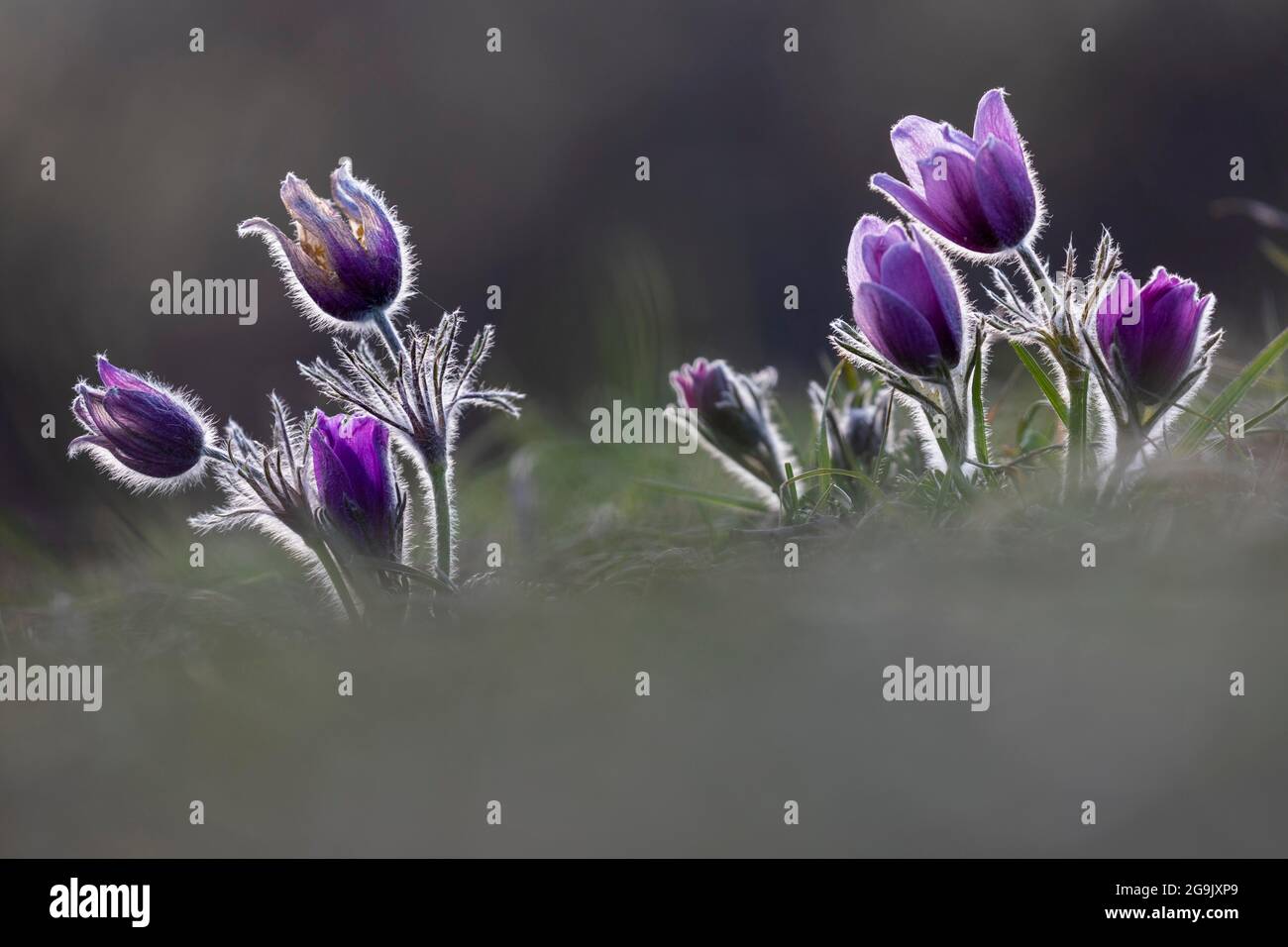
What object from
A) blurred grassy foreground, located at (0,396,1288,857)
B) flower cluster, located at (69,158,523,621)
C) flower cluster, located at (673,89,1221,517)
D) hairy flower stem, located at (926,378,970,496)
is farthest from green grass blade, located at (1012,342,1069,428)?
flower cluster, located at (69,158,523,621)

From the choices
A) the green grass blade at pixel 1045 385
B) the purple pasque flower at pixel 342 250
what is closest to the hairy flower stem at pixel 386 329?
the purple pasque flower at pixel 342 250

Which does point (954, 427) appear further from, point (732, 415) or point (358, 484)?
point (358, 484)

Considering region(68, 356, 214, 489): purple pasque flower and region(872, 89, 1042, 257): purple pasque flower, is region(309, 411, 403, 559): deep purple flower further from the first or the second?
region(872, 89, 1042, 257): purple pasque flower

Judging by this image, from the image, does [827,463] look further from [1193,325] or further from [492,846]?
[492,846]

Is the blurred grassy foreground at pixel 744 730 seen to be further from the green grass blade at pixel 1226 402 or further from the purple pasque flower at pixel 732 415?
the purple pasque flower at pixel 732 415

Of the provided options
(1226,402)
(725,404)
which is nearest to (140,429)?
(725,404)

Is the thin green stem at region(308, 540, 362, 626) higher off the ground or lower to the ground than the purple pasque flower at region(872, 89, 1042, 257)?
lower
